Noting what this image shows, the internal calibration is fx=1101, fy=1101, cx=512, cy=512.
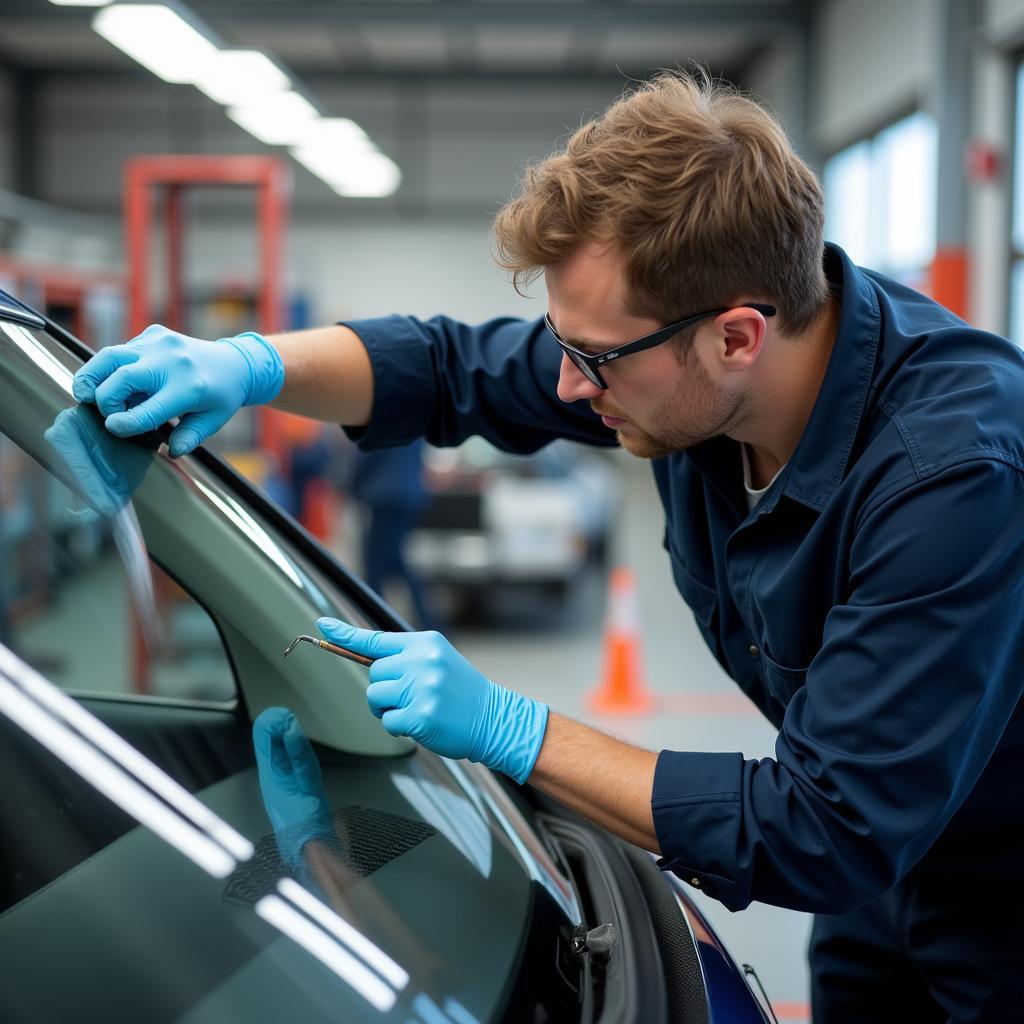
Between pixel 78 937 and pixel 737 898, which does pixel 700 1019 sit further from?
pixel 78 937

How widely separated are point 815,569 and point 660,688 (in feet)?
14.0

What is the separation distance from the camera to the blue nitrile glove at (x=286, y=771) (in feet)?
3.89

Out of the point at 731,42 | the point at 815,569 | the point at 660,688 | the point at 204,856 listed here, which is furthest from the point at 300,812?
the point at 731,42

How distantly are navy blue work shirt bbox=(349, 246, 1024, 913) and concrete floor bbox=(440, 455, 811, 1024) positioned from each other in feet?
5.39

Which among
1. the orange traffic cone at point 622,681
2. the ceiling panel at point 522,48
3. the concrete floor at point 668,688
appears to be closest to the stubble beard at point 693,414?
the concrete floor at point 668,688

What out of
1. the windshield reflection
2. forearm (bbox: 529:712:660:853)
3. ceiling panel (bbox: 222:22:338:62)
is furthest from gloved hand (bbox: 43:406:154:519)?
ceiling panel (bbox: 222:22:338:62)

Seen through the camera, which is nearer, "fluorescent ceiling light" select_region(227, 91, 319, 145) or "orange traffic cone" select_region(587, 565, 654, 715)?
"orange traffic cone" select_region(587, 565, 654, 715)

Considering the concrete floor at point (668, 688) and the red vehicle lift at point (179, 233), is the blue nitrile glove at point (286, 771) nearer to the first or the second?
the concrete floor at point (668, 688)

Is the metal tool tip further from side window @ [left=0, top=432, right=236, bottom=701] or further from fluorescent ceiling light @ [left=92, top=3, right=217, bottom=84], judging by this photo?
fluorescent ceiling light @ [left=92, top=3, right=217, bottom=84]

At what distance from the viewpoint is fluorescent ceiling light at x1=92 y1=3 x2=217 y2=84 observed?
14.1ft

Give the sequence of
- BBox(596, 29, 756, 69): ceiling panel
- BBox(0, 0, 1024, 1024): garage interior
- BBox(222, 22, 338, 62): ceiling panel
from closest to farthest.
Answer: BBox(0, 0, 1024, 1024): garage interior, BBox(222, 22, 338, 62): ceiling panel, BBox(596, 29, 756, 69): ceiling panel

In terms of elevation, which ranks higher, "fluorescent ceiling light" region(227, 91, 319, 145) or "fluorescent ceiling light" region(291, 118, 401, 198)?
"fluorescent ceiling light" region(291, 118, 401, 198)

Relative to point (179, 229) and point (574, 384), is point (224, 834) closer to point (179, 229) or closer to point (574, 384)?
point (574, 384)

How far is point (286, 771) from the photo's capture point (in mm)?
1258
